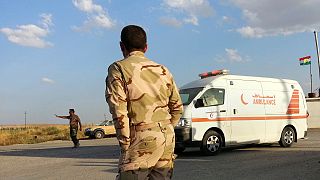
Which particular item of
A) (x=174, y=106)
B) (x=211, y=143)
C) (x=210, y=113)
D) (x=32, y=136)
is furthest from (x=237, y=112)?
(x=32, y=136)

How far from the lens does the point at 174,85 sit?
3.59 meters

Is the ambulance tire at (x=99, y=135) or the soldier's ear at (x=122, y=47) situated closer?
the soldier's ear at (x=122, y=47)

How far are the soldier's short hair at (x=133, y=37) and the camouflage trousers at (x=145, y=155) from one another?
2.18ft

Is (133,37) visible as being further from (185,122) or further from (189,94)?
(189,94)

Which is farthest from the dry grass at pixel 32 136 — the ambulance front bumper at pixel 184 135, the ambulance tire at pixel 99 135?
the ambulance front bumper at pixel 184 135

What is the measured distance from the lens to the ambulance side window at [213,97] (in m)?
13.0

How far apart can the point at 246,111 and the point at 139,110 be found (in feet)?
35.3

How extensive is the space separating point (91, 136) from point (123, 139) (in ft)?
97.5

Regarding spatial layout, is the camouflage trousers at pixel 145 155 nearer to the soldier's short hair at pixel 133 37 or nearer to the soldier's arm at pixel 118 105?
the soldier's arm at pixel 118 105

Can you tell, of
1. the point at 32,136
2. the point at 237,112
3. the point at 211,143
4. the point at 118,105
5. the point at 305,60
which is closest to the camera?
the point at 118,105

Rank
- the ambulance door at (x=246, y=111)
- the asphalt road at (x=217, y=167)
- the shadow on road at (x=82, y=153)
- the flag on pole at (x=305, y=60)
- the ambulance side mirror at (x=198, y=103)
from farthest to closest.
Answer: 1. the flag on pole at (x=305, y=60)
2. the shadow on road at (x=82, y=153)
3. the ambulance door at (x=246, y=111)
4. the ambulance side mirror at (x=198, y=103)
5. the asphalt road at (x=217, y=167)

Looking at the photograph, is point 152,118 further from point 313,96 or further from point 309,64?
point 309,64

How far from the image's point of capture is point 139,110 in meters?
3.29

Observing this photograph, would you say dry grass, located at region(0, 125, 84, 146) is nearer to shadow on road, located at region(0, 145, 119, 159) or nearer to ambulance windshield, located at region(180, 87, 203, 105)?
shadow on road, located at region(0, 145, 119, 159)
